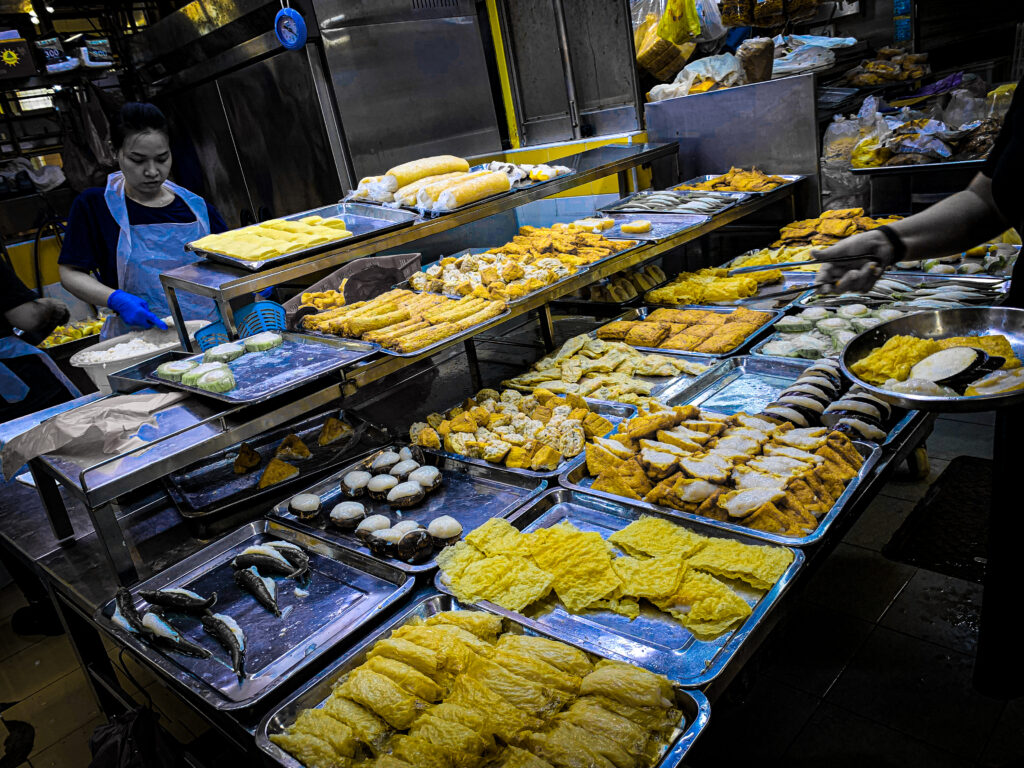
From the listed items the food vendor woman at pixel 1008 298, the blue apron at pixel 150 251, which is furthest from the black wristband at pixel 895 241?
the blue apron at pixel 150 251

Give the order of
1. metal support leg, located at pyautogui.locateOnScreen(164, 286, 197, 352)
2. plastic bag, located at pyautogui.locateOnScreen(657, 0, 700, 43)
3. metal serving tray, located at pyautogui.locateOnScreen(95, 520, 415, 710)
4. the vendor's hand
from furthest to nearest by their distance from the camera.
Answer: plastic bag, located at pyautogui.locateOnScreen(657, 0, 700, 43) < metal support leg, located at pyautogui.locateOnScreen(164, 286, 197, 352) < the vendor's hand < metal serving tray, located at pyautogui.locateOnScreen(95, 520, 415, 710)

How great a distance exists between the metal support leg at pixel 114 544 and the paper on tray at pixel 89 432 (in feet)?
0.61

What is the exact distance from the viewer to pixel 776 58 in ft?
18.3

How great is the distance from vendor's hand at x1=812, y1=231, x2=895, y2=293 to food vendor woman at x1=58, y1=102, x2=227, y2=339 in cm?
327

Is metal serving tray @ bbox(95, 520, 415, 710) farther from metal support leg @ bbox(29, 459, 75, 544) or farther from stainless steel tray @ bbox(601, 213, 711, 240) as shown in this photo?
stainless steel tray @ bbox(601, 213, 711, 240)

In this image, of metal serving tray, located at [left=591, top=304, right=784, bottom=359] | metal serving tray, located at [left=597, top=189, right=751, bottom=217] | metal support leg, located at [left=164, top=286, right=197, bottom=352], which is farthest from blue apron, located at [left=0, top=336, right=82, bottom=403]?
metal serving tray, located at [left=597, top=189, right=751, bottom=217]

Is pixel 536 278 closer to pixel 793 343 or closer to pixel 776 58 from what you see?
pixel 793 343

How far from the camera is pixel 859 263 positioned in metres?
2.03

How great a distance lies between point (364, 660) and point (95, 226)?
364cm

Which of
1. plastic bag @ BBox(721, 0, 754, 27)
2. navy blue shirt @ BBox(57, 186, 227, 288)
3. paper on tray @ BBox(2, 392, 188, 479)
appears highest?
plastic bag @ BBox(721, 0, 754, 27)

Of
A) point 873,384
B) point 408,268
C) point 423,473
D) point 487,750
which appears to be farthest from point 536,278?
point 487,750

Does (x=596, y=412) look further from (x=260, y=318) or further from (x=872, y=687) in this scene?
(x=260, y=318)

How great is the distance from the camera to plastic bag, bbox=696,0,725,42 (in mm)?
5695

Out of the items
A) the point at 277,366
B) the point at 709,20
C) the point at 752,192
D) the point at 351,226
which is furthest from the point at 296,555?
the point at 709,20
